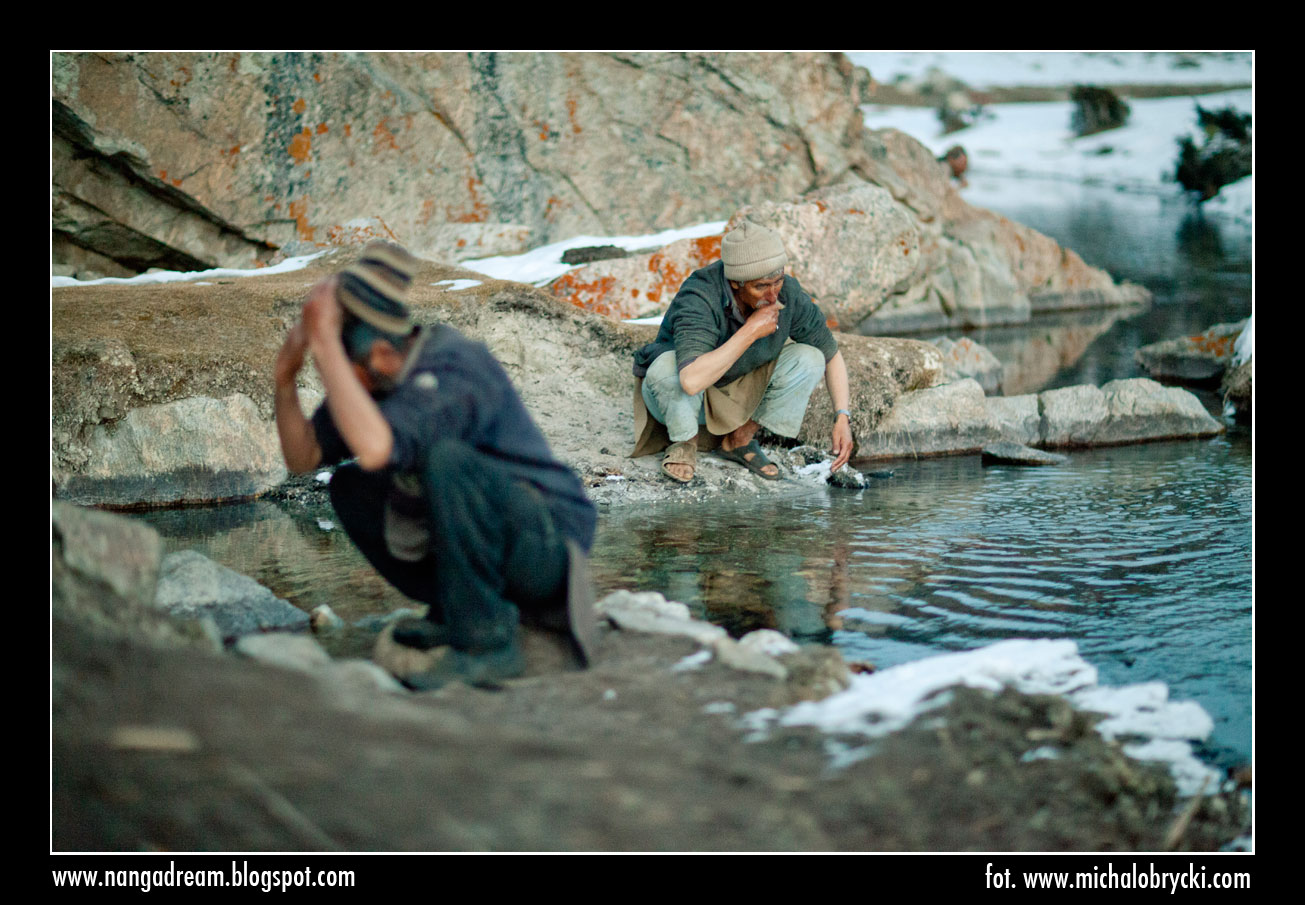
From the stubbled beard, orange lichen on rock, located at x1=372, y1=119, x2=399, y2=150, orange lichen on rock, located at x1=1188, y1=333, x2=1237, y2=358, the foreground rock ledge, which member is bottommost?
the foreground rock ledge

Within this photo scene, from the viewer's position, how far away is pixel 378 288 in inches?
99.9

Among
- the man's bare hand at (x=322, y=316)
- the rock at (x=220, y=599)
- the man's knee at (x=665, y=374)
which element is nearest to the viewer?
the man's bare hand at (x=322, y=316)

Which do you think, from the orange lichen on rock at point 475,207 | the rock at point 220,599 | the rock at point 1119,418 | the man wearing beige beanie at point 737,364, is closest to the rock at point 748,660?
the rock at point 220,599

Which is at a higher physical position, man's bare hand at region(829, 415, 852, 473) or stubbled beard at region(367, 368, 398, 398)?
stubbled beard at region(367, 368, 398, 398)

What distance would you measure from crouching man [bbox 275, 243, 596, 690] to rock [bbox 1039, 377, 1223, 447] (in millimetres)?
5130

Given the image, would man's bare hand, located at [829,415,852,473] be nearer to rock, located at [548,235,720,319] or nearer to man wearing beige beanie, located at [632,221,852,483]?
man wearing beige beanie, located at [632,221,852,483]

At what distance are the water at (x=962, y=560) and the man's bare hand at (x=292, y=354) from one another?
134 cm

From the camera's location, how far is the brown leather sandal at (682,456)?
580 centimetres

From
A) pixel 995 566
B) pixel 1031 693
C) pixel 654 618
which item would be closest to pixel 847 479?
pixel 995 566

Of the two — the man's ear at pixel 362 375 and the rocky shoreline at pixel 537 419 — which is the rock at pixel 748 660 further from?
the man's ear at pixel 362 375

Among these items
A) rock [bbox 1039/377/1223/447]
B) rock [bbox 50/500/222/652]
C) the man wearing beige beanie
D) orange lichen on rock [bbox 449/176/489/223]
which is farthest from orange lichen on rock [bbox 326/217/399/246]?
rock [bbox 50/500/222/652]

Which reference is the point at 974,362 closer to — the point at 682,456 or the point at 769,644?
the point at 682,456

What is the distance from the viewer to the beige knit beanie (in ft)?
16.6

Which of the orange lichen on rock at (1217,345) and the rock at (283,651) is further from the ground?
the orange lichen on rock at (1217,345)
